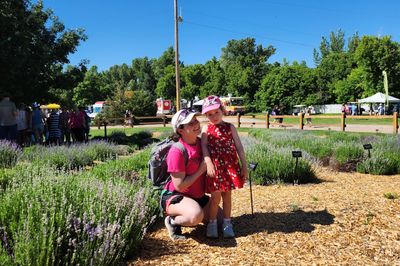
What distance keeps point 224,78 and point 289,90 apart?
16511mm

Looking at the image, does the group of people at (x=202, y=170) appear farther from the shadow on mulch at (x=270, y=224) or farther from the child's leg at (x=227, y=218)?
the shadow on mulch at (x=270, y=224)

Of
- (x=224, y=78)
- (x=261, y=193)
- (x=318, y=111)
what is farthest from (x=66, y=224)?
(x=224, y=78)

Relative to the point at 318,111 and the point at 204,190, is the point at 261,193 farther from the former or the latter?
the point at 318,111

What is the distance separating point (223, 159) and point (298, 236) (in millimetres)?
1102

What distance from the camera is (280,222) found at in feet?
15.2

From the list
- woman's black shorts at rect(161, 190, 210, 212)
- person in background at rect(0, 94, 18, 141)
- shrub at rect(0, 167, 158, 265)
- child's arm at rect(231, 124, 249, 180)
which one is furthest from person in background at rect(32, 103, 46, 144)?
child's arm at rect(231, 124, 249, 180)

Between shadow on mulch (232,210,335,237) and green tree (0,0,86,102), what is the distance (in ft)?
35.0

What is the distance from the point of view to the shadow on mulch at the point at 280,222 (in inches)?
173

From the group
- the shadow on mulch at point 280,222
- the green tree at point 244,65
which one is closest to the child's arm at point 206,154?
the shadow on mulch at point 280,222

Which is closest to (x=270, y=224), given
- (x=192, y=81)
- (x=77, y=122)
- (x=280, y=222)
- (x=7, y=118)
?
(x=280, y=222)

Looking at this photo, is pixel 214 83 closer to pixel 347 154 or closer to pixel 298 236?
pixel 347 154

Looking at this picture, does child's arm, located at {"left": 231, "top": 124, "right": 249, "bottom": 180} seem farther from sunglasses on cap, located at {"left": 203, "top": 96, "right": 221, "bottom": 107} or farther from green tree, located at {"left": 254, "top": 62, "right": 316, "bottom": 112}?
green tree, located at {"left": 254, "top": 62, "right": 316, "bottom": 112}

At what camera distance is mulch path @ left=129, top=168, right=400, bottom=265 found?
12.2ft

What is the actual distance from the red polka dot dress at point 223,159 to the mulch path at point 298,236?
57cm
